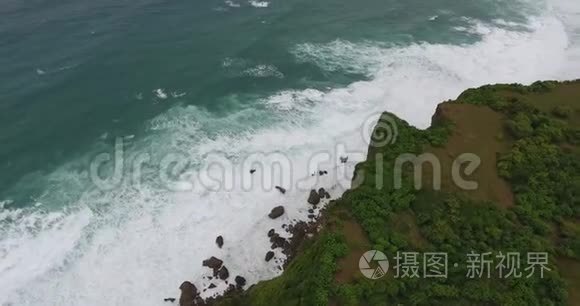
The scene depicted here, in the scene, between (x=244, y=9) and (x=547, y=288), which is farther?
(x=244, y=9)

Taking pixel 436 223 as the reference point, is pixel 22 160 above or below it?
below

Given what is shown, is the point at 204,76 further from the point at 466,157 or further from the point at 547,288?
the point at 547,288

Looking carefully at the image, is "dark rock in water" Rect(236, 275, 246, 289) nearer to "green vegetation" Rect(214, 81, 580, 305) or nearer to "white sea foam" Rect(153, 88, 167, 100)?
"green vegetation" Rect(214, 81, 580, 305)

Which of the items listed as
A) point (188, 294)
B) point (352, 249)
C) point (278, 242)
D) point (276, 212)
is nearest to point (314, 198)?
point (276, 212)

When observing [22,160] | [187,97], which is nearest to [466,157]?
[187,97]

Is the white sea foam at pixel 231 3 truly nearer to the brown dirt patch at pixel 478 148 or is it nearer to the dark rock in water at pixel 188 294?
the brown dirt patch at pixel 478 148

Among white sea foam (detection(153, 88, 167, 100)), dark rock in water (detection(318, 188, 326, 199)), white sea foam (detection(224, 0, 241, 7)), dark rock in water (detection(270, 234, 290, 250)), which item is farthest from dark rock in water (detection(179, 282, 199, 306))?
white sea foam (detection(224, 0, 241, 7))

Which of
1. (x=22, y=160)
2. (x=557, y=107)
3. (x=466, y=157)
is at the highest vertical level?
(x=557, y=107)
